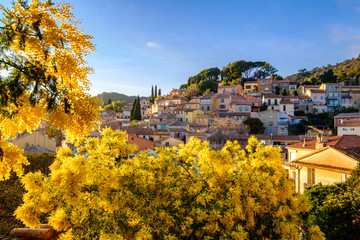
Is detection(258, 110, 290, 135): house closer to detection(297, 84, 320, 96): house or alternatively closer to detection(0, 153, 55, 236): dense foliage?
detection(297, 84, 320, 96): house

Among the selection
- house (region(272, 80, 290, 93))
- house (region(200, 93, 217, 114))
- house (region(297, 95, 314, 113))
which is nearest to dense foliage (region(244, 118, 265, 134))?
house (region(200, 93, 217, 114))

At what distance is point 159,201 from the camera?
5.58 metres

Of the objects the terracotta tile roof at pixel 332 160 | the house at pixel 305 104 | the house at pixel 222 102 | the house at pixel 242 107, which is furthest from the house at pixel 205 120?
the terracotta tile roof at pixel 332 160

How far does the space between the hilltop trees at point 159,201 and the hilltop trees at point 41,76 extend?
1338 mm

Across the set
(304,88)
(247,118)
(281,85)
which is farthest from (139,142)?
(281,85)

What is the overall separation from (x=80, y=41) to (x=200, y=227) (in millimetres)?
4973

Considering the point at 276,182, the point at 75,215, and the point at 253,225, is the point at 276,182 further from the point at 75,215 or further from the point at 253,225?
the point at 75,215

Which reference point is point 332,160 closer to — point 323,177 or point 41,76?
point 323,177

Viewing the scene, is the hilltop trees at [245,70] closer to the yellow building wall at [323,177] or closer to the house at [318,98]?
the house at [318,98]

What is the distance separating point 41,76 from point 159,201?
384 centimetres

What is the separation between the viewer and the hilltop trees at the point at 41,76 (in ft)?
13.0

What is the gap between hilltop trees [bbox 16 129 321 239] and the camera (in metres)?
4.81

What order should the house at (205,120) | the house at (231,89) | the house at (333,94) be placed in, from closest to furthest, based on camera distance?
the house at (205,120)
the house at (333,94)
the house at (231,89)

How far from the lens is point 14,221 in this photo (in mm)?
12219
